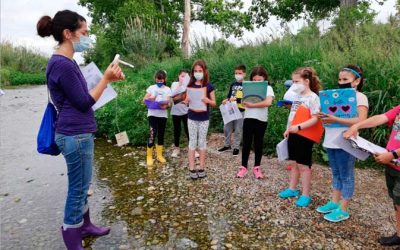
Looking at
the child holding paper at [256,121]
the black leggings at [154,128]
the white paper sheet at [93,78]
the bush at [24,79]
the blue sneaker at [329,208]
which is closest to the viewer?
the white paper sheet at [93,78]

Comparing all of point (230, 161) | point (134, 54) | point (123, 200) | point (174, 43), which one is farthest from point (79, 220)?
point (174, 43)

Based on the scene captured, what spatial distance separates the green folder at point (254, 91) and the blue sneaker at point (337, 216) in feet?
6.25

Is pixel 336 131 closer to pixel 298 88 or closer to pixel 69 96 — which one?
pixel 298 88

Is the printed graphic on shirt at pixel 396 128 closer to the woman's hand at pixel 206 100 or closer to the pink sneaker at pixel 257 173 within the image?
the pink sneaker at pixel 257 173

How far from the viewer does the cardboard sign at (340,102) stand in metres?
3.57

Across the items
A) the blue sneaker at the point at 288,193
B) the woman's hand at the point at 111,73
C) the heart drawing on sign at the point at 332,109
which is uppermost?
the woman's hand at the point at 111,73

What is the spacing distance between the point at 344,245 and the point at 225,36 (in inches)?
407

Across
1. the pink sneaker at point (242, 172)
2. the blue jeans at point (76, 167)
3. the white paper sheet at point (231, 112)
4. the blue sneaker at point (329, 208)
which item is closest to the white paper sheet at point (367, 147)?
the blue sneaker at point (329, 208)

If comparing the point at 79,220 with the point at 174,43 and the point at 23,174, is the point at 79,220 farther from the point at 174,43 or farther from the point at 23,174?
the point at 174,43

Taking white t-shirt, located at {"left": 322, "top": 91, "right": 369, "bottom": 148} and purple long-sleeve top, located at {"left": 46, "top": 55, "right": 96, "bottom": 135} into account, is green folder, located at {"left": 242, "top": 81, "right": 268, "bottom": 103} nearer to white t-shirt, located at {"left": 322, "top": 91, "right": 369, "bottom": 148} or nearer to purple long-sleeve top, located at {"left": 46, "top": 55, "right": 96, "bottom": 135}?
white t-shirt, located at {"left": 322, "top": 91, "right": 369, "bottom": 148}

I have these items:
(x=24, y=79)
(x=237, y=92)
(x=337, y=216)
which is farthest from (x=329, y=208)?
(x=24, y=79)

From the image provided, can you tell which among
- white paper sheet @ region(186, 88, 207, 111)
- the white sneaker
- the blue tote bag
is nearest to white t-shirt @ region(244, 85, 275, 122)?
white paper sheet @ region(186, 88, 207, 111)

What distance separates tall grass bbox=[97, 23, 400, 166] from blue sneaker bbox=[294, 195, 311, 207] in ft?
6.24

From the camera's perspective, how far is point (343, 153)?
12.4 feet
